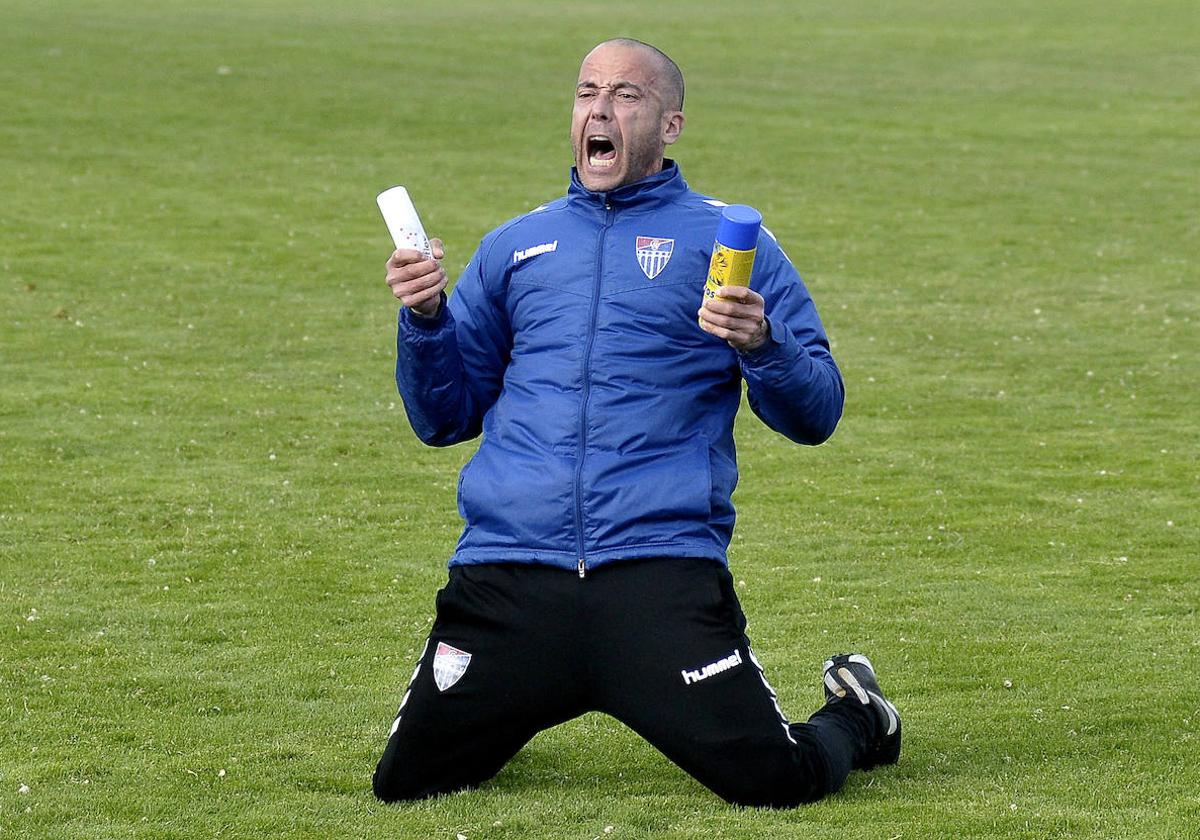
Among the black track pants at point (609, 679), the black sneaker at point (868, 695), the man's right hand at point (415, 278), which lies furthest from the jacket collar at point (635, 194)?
the black sneaker at point (868, 695)

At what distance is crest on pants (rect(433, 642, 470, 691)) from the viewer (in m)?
6.07

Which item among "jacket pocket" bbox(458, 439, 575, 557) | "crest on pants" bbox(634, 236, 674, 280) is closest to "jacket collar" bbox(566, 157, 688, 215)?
"crest on pants" bbox(634, 236, 674, 280)

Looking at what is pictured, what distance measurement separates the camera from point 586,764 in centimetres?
661

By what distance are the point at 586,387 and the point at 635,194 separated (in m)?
0.70

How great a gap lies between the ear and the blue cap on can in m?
0.93

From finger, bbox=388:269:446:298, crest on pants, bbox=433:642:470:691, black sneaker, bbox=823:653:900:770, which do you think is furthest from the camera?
black sneaker, bbox=823:653:900:770

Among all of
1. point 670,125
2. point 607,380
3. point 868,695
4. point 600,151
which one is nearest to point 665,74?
point 670,125

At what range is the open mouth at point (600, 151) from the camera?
6.29 metres

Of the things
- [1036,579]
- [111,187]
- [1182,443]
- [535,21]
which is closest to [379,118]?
[111,187]

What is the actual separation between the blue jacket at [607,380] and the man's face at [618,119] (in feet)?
0.27

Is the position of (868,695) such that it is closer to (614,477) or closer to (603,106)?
(614,477)

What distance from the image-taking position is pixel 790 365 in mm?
5832

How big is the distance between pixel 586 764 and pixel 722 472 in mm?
1211

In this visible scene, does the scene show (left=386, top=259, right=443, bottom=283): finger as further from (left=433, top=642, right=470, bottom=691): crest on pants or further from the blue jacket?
(left=433, top=642, right=470, bottom=691): crest on pants
